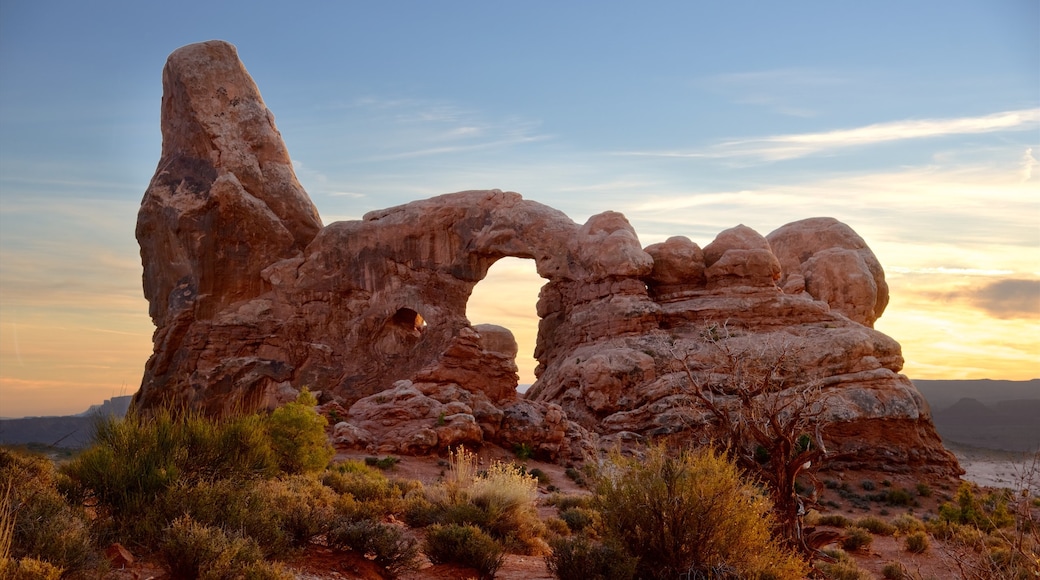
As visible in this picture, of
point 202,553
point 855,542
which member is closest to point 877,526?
point 855,542

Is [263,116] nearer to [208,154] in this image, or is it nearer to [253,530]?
[208,154]

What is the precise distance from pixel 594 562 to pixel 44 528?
5099 mm

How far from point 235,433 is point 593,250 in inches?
860

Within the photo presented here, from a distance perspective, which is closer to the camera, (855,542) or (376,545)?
(376,545)

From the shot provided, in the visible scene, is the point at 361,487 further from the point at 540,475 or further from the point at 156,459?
the point at 540,475

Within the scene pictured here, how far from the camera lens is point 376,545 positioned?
907cm

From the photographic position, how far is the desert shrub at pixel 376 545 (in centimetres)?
903

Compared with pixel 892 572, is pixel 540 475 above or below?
above

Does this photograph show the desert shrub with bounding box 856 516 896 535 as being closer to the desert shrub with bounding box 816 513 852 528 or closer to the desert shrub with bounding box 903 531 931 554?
the desert shrub with bounding box 816 513 852 528

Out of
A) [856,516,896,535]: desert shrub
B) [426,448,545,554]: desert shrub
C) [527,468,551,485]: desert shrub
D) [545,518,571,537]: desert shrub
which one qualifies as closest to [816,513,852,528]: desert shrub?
[856,516,896,535]: desert shrub

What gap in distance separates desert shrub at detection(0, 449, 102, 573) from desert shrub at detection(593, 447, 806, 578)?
17.0ft

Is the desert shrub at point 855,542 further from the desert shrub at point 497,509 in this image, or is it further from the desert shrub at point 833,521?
the desert shrub at point 497,509

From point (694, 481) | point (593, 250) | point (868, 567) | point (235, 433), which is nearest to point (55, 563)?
point (235, 433)

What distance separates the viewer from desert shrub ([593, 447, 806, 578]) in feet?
28.2
